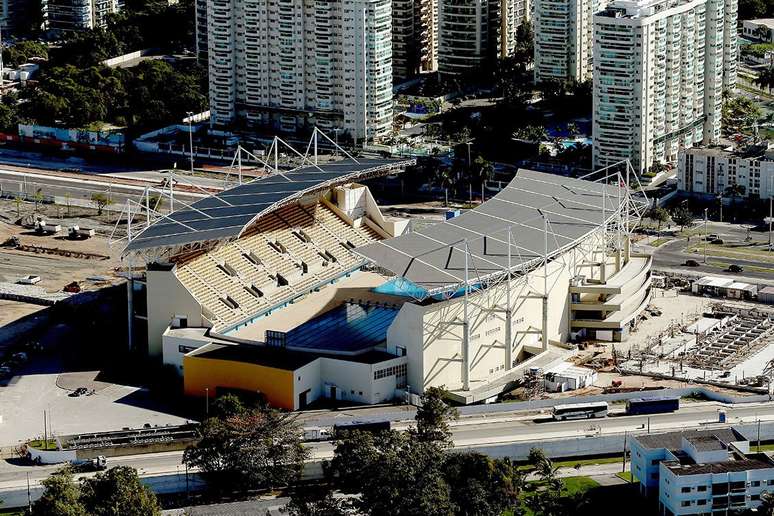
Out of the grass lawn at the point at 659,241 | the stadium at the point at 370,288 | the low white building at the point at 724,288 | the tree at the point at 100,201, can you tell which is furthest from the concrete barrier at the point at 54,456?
the grass lawn at the point at 659,241

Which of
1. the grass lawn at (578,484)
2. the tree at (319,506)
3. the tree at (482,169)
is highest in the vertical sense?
the tree at (482,169)

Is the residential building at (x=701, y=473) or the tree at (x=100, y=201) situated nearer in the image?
the residential building at (x=701, y=473)

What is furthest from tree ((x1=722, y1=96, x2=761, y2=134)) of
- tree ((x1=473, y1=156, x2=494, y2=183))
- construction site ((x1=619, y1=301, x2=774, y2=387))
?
construction site ((x1=619, y1=301, x2=774, y2=387))

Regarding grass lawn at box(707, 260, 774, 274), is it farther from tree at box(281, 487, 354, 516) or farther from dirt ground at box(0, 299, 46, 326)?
tree at box(281, 487, 354, 516)

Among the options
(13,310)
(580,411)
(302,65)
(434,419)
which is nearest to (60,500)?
(434,419)

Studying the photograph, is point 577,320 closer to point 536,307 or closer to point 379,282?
point 536,307

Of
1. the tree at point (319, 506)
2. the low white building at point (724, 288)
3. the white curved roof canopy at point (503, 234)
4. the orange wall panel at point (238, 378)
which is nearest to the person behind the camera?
the tree at point (319, 506)

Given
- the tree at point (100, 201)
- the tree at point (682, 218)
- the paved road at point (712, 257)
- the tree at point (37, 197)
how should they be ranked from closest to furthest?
the paved road at point (712, 257), the tree at point (682, 218), the tree at point (100, 201), the tree at point (37, 197)

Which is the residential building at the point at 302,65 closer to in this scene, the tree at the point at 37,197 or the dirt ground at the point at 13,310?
the tree at the point at 37,197
